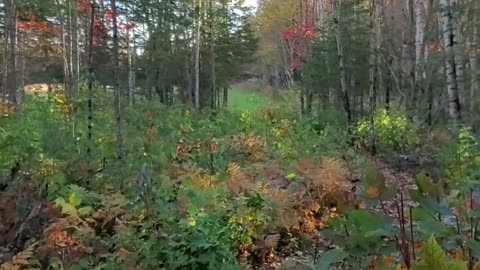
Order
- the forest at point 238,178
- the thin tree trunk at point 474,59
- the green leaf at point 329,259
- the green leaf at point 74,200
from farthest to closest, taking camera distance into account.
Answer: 1. the thin tree trunk at point 474,59
2. the green leaf at point 74,200
3. the forest at point 238,178
4. the green leaf at point 329,259

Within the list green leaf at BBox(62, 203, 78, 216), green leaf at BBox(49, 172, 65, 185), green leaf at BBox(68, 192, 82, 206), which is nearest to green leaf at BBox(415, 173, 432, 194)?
green leaf at BBox(62, 203, 78, 216)

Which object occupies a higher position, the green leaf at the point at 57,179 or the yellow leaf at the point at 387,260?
the yellow leaf at the point at 387,260

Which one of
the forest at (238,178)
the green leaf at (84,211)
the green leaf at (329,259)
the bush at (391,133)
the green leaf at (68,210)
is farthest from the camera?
the bush at (391,133)

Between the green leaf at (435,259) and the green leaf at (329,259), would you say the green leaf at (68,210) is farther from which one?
the green leaf at (435,259)

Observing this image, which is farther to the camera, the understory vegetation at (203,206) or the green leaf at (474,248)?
the understory vegetation at (203,206)

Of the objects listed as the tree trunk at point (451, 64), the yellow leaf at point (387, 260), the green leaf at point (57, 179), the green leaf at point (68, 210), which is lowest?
the green leaf at point (68, 210)

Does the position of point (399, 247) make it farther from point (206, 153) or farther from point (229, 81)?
point (229, 81)

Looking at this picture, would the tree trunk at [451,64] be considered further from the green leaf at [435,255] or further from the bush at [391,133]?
the green leaf at [435,255]

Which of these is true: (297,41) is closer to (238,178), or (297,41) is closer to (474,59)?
(474,59)

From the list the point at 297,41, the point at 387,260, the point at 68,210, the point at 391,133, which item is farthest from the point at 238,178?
the point at 297,41

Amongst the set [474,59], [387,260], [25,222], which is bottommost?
[25,222]

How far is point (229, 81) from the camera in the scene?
27953 mm

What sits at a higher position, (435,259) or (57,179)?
(435,259)

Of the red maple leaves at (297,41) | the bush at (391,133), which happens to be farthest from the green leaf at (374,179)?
the red maple leaves at (297,41)
